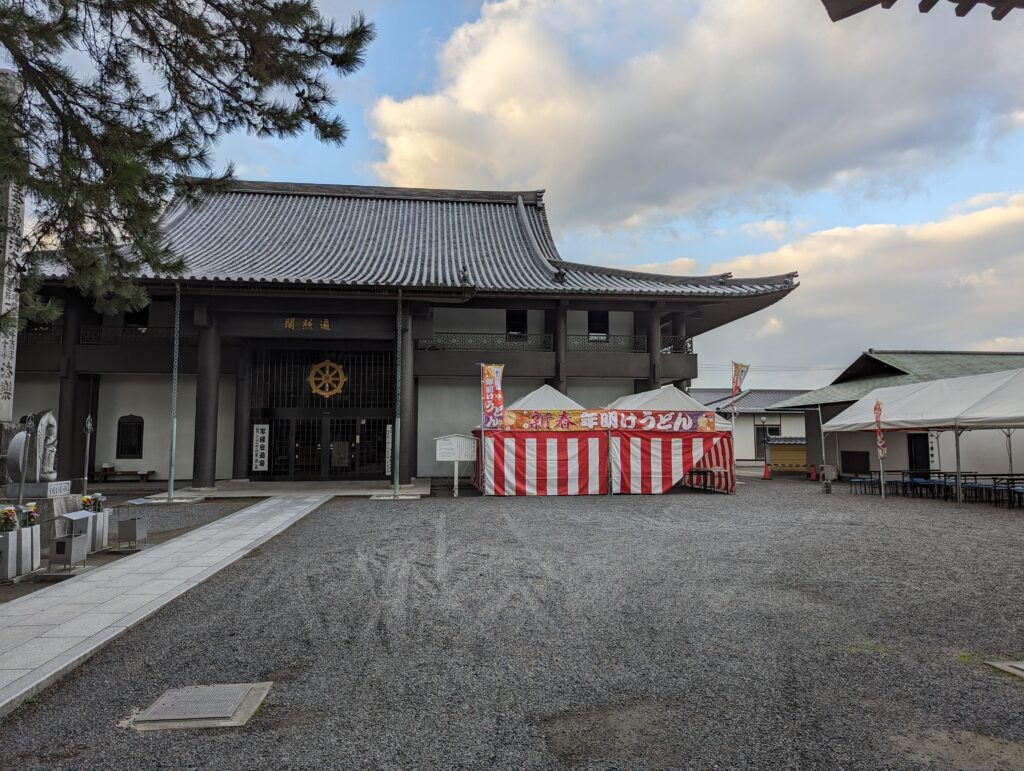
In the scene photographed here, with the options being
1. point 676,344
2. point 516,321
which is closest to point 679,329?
point 676,344

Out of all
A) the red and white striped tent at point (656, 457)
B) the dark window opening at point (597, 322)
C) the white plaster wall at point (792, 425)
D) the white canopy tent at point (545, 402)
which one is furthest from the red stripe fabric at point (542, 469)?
the white plaster wall at point (792, 425)

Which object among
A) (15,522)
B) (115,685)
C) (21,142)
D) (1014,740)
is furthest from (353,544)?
(1014,740)

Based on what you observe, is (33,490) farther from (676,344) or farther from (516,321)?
(676,344)

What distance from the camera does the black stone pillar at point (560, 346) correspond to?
16.5 meters

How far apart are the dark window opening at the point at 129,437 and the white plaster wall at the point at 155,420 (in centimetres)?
12

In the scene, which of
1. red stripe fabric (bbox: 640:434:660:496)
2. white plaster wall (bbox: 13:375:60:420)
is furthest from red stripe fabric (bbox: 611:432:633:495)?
white plaster wall (bbox: 13:375:60:420)

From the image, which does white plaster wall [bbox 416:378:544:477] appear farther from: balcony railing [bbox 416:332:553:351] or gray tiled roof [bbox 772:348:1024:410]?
gray tiled roof [bbox 772:348:1024:410]

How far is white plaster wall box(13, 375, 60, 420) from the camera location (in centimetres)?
1653

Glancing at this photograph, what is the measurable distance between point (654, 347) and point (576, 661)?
1396 cm

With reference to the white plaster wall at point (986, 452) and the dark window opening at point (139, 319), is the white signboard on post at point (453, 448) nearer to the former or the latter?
the dark window opening at point (139, 319)

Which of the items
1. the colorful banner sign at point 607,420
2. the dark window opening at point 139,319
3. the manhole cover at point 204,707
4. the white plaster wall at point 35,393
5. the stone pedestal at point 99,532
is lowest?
the manhole cover at point 204,707

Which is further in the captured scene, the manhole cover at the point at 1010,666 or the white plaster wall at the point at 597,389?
the white plaster wall at the point at 597,389

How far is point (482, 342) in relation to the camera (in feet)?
58.2

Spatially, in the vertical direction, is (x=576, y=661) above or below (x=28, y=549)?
below
